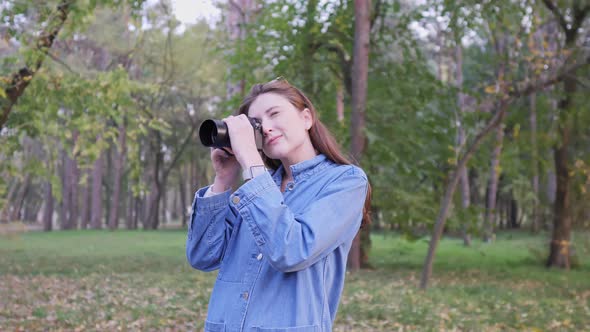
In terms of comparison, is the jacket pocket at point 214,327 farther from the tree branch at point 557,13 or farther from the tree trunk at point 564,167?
the tree branch at point 557,13

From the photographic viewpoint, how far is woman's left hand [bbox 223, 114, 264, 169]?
76.6 inches

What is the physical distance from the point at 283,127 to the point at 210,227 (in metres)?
0.42

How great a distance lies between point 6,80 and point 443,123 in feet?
26.4

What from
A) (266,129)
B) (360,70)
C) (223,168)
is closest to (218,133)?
(266,129)

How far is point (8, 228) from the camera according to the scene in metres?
4.08

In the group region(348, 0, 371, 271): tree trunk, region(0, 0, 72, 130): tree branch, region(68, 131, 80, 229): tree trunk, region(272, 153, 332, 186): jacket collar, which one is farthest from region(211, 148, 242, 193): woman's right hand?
region(68, 131, 80, 229): tree trunk

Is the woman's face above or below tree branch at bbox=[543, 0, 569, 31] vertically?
below

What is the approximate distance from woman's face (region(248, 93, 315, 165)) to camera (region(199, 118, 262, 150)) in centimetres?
2

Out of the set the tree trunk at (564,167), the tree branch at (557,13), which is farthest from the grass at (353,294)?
the tree branch at (557,13)

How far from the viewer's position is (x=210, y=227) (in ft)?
7.16

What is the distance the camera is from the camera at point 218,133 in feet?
6.48

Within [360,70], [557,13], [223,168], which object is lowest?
[223,168]

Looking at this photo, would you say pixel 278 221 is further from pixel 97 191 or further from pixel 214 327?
pixel 97 191

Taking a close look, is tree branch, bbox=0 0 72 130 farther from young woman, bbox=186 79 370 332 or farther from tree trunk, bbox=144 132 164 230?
tree trunk, bbox=144 132 164 230
